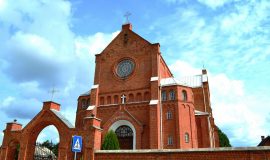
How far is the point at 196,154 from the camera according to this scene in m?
13.0

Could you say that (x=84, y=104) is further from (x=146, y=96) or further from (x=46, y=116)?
(x=46, y=116)

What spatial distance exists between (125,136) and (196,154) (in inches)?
611

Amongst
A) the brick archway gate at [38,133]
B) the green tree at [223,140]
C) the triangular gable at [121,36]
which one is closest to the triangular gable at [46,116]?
the brick archway gate at [38,133]

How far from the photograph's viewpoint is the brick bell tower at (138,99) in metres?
26.5

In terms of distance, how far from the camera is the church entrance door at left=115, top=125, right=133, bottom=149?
1083 inches

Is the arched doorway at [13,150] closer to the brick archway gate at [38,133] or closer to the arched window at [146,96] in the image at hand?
the brick archway gate at [38,133]

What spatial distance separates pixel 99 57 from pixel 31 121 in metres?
16.1

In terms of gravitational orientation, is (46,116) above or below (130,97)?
below

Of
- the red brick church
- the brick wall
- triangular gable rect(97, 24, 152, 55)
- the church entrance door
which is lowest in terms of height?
the brick wall

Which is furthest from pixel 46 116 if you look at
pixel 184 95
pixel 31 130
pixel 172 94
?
pixel 184 95

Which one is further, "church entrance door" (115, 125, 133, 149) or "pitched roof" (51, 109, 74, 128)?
"church entrance door" (115, 125, 133, 149)

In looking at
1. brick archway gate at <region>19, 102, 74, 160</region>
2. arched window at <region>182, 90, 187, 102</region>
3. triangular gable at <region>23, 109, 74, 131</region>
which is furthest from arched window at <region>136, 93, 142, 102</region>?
triangular gable at <region>23, 109, 74, 131</region>

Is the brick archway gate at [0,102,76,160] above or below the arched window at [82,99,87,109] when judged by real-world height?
below

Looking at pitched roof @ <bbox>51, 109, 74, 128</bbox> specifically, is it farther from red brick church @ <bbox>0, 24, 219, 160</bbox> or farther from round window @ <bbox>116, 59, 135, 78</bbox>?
round window @ <bbox>116, 59, 135, 78</bbox>
